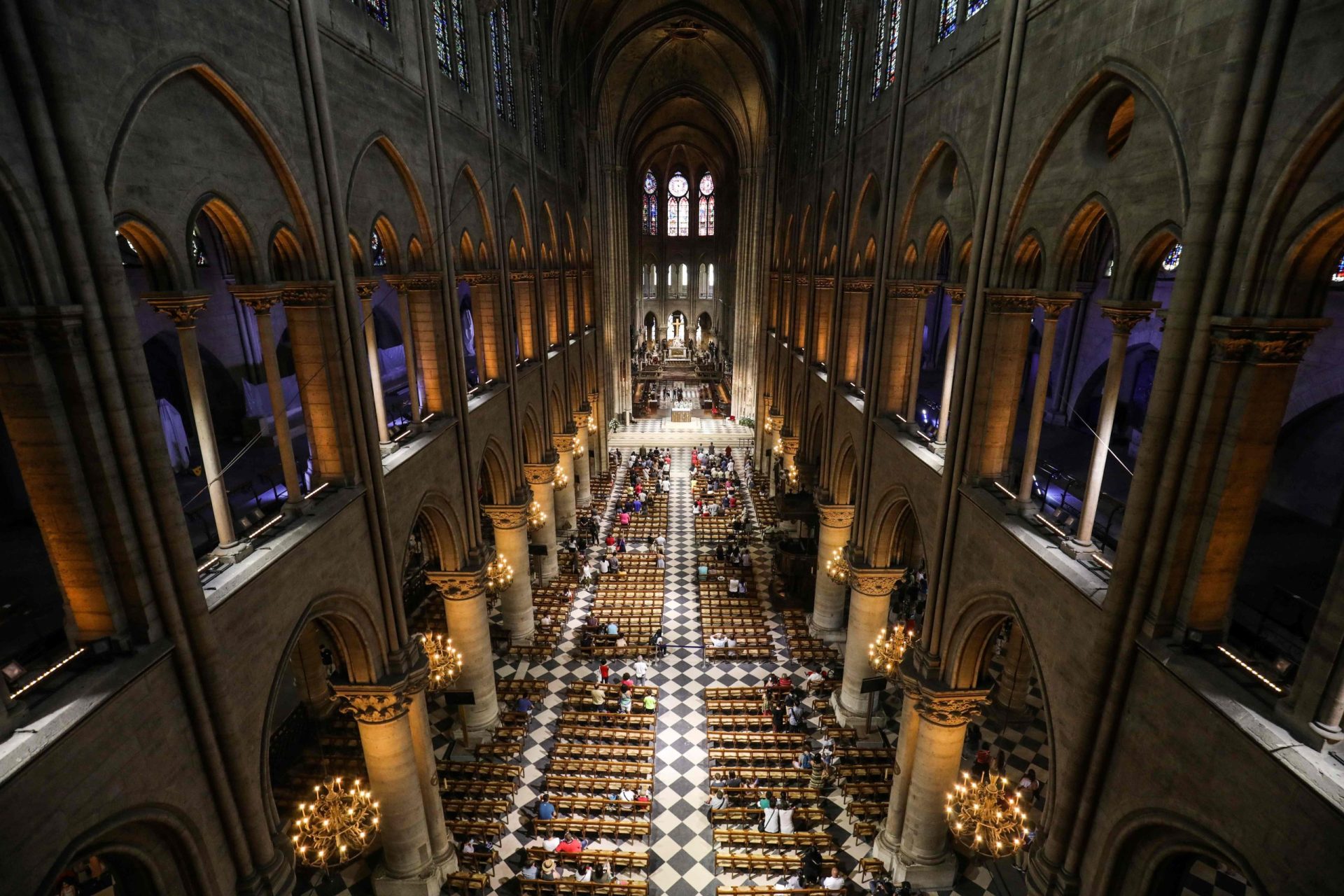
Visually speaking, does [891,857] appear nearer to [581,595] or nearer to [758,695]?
[758,695]

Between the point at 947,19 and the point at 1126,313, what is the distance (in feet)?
23.7

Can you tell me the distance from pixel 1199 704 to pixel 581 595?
18.8 m

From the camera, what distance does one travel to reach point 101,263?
17.0ft

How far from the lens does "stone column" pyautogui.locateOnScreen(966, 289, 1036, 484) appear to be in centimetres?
909

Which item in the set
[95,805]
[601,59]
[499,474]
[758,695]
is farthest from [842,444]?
[601,59]

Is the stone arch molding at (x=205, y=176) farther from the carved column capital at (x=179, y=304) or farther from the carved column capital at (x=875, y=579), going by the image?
the carved column capital at (x=875, y=579)

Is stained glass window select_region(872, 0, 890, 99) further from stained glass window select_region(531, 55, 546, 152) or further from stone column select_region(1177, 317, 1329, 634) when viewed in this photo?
stone column select_region(1177, 317, 1329, 634)

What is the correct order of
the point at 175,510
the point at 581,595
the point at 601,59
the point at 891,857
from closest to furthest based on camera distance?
the point at 175,510
the point at 891,857
the point at 581,595
the point at 601,59

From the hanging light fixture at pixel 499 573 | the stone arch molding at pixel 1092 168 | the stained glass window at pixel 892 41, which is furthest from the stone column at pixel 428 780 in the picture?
the stained glass window at pixel 892 41

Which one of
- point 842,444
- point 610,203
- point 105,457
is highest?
point 610,203

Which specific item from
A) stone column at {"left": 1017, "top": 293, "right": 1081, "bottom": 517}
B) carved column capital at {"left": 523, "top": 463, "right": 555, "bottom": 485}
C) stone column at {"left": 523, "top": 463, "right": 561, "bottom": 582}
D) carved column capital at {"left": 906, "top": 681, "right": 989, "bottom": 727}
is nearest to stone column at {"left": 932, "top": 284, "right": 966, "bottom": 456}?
stone column at {"left": 1017, "top": 293, "right": 1081, "bottom": 517}

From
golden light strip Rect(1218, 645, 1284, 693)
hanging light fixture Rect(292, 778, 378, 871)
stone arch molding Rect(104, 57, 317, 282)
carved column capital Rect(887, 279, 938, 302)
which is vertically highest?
stone arch molding Rect(104, 57, 317, 282)

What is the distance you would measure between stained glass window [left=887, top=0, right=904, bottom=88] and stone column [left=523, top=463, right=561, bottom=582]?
14007mm

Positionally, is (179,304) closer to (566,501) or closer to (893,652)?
(893,652)
